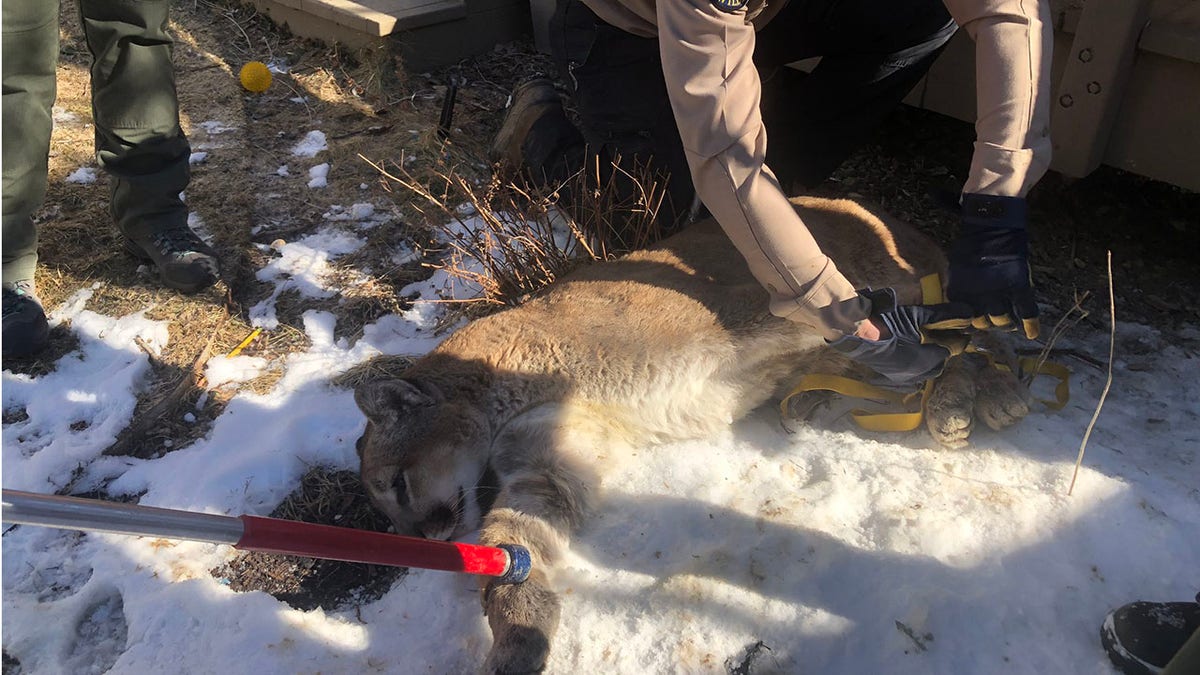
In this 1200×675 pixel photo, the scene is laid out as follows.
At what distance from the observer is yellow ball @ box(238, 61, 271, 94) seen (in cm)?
670

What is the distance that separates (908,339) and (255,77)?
5732 millimetres

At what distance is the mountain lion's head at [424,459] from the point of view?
3.50 metres

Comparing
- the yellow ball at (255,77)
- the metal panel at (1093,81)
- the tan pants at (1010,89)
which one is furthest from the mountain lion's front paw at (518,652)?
the yellow ball at (255,77)

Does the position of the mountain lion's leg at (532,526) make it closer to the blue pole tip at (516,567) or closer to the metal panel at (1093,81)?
the blue pole tip at (516,567)

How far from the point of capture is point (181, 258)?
4699mm

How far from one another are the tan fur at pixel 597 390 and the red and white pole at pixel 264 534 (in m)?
0.57

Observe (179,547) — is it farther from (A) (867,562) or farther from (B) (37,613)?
(A) (867,562)

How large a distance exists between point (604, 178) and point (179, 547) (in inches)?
111

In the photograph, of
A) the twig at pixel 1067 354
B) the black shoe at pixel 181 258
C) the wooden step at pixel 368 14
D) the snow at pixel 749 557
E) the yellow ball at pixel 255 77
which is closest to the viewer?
the snow at pixel 749 557

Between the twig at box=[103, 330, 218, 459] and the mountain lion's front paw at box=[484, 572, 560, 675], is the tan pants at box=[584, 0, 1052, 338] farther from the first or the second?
the twig at box=[103, 330, 218, 459]

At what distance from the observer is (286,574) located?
127 inches

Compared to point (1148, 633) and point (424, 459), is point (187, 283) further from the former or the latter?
point (1148, 633)

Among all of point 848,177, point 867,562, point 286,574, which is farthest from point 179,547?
point 848,177

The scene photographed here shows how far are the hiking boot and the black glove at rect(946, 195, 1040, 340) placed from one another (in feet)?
9.23
